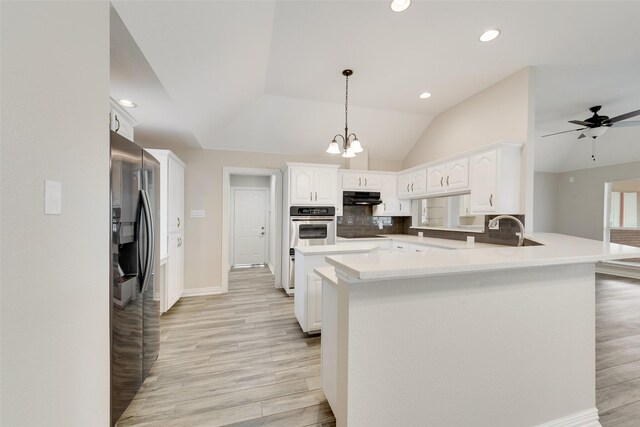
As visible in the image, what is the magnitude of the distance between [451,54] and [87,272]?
349 centimetres

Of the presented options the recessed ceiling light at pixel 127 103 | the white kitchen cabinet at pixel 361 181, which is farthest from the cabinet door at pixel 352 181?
the recessed ceiling light at pixel 127 103

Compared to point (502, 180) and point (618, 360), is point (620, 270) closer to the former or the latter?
point (618, 360)

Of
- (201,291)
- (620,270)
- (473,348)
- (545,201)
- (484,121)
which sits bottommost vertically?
(201,291)

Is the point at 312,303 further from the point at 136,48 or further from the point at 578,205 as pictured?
the point at 578,205

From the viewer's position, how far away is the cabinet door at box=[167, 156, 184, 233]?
3281 mm

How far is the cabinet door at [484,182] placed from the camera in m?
2.84

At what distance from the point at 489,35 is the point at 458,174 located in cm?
157

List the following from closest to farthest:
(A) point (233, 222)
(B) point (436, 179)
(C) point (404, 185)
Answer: (B) point (436, 179) → (C) point (404, 185) → (A) point (233, 222)

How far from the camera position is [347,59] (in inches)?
107

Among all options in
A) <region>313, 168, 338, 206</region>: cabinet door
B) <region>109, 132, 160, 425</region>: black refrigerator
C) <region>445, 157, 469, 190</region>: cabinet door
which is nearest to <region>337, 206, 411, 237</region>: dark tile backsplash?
<region>313, 168, 338, 206</region>: cabinet door

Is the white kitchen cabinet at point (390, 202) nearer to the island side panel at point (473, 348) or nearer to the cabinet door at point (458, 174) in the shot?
the cabinet door at point (458, 174)

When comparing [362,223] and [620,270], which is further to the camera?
[620,270]

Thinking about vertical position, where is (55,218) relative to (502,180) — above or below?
below

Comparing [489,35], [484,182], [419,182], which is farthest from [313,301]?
[489,35]
